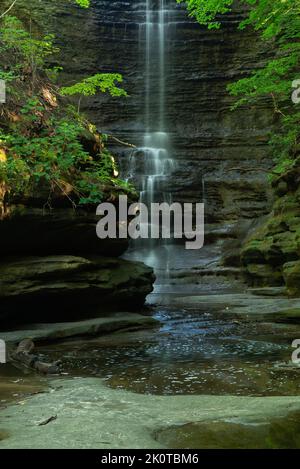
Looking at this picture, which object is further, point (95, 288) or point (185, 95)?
point (185, 95)

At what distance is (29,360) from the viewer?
6410 mm

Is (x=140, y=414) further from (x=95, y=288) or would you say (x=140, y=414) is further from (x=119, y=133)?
(x=119, y=133)

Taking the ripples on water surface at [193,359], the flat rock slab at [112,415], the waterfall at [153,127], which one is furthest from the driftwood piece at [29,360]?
the waterfall at [153,127]

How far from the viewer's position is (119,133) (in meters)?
27.0

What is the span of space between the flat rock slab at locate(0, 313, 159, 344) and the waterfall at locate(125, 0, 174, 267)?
1089 centimetres

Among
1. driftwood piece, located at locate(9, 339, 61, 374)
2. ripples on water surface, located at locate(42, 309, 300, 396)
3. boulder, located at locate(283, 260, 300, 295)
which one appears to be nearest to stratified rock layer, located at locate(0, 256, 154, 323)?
ripples on water surface, located at locate(42, 309, 300, 396)

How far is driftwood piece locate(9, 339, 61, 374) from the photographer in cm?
598

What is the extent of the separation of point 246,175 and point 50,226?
17.5 metres

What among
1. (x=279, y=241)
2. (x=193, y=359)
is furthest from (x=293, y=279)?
(x=193, y=359)

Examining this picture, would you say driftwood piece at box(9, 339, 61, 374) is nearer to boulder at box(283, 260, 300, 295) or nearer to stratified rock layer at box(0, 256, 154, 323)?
stratified rock layer at box(0, 256, 154, 323)

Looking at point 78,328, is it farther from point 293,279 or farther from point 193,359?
point 293,279

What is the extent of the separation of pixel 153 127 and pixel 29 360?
22668mm

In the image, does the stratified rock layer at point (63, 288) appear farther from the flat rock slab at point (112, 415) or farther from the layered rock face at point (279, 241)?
the layered rock face at point (279, 241)

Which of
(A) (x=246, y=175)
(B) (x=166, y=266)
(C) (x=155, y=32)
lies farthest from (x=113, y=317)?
(C) (x=155, y=32)
